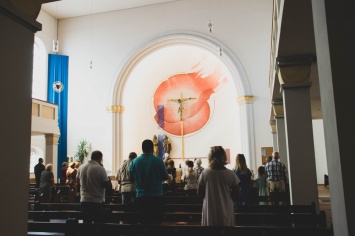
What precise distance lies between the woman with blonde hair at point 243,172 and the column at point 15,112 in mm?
4868

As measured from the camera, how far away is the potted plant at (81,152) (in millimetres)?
18797

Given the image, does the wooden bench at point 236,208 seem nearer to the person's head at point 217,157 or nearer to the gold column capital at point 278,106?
the person's head at point 217,157

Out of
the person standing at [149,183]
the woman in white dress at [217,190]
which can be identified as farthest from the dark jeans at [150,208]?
the woman in white dress at [217,190]

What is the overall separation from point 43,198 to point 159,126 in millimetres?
11548

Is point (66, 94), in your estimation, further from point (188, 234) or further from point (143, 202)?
point (188, 234)

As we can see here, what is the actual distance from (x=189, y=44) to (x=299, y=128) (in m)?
12.4

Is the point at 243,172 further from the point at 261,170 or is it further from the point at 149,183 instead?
the point at 149,183

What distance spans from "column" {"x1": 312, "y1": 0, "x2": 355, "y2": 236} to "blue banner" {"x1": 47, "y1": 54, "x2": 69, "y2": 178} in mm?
Result: 18592

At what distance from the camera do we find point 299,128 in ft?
22.0

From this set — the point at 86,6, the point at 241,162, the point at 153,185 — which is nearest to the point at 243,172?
the point at 241,162

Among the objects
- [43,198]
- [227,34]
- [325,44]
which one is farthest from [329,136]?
[227,34]

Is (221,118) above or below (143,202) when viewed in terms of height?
above

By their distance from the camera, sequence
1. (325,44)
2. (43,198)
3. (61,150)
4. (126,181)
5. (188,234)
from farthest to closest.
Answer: (61,150) < (43,198) < (126,181) < (188,234) < (325,44)

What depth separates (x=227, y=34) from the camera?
1772cm
